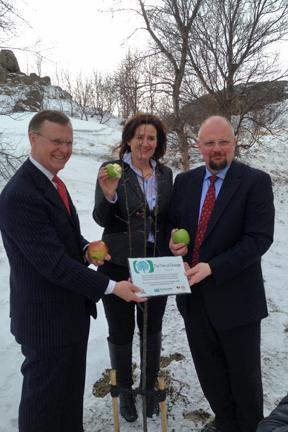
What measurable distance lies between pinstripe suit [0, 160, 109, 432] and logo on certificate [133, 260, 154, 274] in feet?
0.65

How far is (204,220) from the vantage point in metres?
2.32

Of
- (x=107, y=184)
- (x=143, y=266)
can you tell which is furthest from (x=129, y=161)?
(x=143, y=266)

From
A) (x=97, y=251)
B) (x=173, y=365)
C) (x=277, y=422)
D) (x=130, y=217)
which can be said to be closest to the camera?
(x=277, y=422)

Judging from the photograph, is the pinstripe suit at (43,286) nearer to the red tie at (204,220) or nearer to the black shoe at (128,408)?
the red tie at (204,220)

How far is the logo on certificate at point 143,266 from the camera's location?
1937 millimetres

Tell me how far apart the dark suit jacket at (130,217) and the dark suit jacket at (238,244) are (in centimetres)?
46

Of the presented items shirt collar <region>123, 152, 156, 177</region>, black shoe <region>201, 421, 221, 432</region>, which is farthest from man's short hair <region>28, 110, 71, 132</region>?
black shoe <region>201, 421, 221, 432</region>

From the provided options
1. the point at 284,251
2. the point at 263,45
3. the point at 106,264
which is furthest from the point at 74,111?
the point at 106,264

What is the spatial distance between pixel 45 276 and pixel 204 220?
1.05 meters

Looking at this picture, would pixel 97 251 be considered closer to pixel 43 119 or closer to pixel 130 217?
pixel 130 217

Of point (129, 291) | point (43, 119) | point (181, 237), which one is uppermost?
point (43, 119)

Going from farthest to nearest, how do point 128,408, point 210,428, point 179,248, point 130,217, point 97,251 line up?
1. point 128,408
2. point 210,428
3. point 130,217
4. point 179,248
5. point 97,251

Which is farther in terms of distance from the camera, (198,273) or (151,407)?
(151,407)

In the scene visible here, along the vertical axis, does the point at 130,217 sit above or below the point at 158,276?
above
